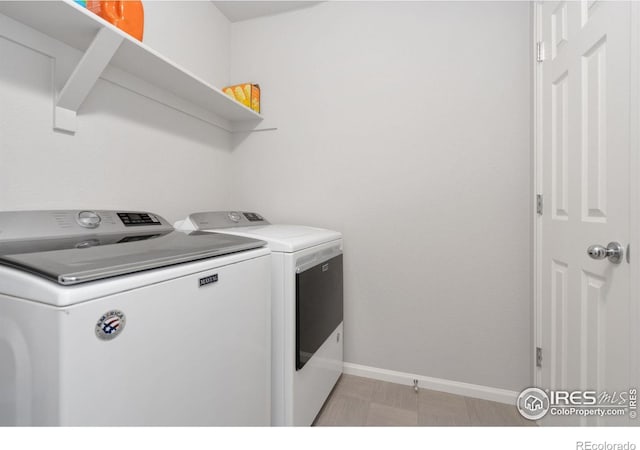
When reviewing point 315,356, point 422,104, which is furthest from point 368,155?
point 315,356

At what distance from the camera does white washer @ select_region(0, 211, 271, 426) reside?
22.0 inches

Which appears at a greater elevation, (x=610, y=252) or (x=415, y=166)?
(x=415, y=166)

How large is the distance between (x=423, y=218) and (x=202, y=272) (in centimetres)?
134

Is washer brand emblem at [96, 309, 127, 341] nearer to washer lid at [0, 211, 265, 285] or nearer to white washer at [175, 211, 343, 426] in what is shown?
washer lid at [0, 211, 265, 285]

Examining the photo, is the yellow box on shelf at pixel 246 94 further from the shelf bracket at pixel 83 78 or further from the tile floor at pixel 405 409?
the tile floor at pixel 405 409

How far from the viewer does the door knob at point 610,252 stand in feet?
2.86

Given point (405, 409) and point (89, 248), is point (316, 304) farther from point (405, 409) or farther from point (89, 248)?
point (89, 248)

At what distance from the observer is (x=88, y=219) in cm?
108

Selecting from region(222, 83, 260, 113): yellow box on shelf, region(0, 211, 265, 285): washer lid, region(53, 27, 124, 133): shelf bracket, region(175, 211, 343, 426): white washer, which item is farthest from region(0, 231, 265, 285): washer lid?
region(222, 83, 260, 113): yellow box on shelf

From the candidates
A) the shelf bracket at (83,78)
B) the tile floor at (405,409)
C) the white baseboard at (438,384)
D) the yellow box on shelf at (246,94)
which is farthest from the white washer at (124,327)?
the yellow box on shelf at (246,94)

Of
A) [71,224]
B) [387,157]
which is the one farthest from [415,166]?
[71,224]

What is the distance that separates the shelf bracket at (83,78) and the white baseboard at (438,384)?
76.4 inches

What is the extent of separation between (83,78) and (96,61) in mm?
89

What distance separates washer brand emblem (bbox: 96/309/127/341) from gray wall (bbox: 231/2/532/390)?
1.41m
